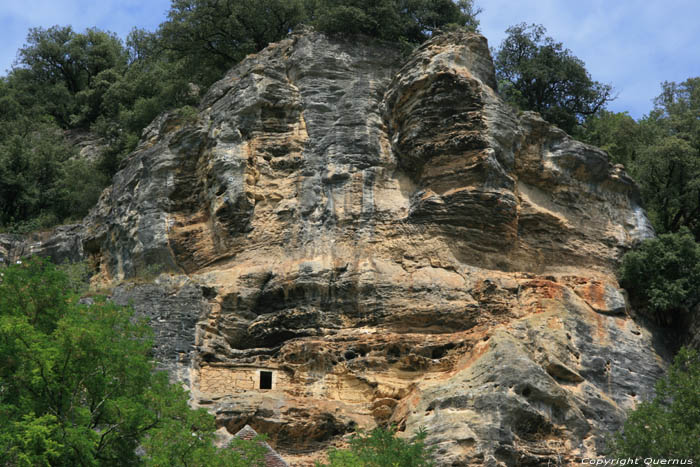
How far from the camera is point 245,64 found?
31828 millimetres

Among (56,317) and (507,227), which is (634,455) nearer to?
(507,227)

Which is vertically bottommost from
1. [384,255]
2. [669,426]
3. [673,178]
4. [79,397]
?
[669,426]

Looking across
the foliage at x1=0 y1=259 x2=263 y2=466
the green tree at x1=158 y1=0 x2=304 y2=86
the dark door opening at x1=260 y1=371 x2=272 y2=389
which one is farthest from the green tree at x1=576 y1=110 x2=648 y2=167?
the foliage at x1=0 y1=259 x2=263 y2=466

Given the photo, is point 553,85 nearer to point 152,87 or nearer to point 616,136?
point 616,136

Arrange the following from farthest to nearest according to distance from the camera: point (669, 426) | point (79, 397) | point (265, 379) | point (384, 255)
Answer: point (384, 255), point (265, 379), point (669, 426), point (79, 397)

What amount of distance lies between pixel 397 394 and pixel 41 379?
9.36m

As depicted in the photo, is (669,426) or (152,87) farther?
(152,87)

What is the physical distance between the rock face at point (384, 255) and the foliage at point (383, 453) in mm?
851

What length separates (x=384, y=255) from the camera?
89.7ft

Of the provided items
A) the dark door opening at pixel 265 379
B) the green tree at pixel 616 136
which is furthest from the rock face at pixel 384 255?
the green tree at pixel 616 136

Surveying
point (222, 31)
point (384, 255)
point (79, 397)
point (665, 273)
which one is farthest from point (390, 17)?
point (79, 397)

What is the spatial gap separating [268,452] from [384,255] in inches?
272

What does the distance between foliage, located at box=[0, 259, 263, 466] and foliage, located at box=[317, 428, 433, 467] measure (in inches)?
70.4

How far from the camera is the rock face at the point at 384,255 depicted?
2414 centimetres
